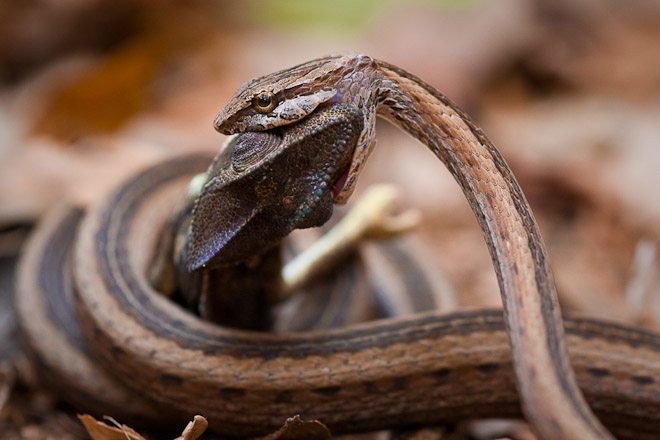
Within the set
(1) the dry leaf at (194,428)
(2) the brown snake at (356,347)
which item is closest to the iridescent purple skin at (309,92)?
(2) the brown snake at (356,347)

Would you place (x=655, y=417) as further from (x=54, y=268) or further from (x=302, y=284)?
(x=54, y=268)

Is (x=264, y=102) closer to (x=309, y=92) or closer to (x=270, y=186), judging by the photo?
(x=309, y=92)

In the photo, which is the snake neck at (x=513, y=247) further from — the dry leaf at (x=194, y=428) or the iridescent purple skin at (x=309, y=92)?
the dry leaf at (x=194, y=428)

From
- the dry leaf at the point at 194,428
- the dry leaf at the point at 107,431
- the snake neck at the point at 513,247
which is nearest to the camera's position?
the snake neck at the point at 513,247

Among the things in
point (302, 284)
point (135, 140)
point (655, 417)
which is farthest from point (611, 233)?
point (135, 140)

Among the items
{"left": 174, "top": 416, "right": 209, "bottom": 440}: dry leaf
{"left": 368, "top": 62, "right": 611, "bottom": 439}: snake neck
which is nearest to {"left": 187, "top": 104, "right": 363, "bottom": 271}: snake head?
{"left": 368, "top": 62, "right": 611, "bottom": 439}: snake neck

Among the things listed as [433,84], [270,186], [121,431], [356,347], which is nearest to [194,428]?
[121,431]

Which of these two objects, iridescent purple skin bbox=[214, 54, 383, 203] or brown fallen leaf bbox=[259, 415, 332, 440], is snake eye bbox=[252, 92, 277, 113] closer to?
iridescent purple skin bbox=[214, 54, 383, 203]
